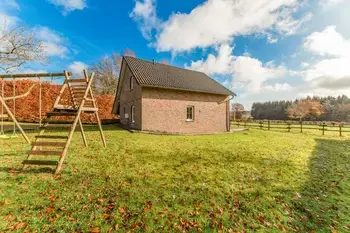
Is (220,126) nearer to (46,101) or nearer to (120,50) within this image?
(46,101)

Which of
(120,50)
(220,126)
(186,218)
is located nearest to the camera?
(186,218)

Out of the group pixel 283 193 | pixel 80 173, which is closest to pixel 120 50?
pixel 80 173

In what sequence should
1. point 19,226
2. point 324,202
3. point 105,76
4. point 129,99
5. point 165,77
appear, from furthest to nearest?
1. point 105,76
2. point 129,99
3. point 165,77
4. point 324,202
5. point 19,226

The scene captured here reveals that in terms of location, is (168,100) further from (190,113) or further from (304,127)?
(304,127)

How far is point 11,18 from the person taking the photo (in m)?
10.6

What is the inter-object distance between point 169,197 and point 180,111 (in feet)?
38.0

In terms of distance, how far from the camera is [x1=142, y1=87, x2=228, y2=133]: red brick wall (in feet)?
45.8

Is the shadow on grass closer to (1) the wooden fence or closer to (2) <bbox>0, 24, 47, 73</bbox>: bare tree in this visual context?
(2) <bbox>0, 24, 47, 73</bbox>: bare tree

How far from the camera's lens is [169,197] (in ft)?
12.9

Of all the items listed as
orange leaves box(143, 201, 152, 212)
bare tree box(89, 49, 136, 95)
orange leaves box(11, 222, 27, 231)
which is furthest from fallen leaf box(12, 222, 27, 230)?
bare tree box(89, 49, 136, 95)

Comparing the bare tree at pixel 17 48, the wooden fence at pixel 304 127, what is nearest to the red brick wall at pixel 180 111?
the bare tree at pixel 17 48

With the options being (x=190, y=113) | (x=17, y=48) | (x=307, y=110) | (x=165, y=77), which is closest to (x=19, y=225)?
(x=17, y=48)

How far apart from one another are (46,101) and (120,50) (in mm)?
19345

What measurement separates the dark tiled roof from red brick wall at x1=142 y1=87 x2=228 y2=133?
1.72 feet
